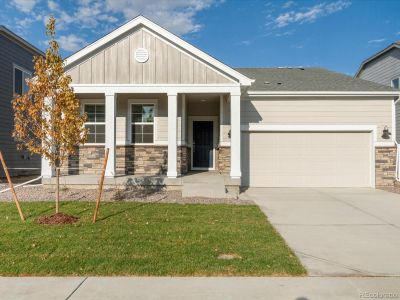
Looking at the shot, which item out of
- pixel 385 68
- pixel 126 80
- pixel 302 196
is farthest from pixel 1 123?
pixel 385 68

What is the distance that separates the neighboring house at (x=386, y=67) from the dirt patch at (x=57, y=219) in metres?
15.7

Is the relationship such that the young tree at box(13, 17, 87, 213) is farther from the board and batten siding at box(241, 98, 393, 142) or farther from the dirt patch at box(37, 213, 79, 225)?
the board and batten siding at box(241, 98, 393, 142)

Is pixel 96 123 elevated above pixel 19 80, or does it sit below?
below

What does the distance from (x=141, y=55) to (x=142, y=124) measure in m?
2.85

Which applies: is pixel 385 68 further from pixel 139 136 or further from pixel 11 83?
pixel 11 83

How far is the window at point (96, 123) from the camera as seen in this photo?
489 inches

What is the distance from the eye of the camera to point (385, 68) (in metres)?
17.8

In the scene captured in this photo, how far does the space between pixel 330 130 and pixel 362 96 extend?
179cm

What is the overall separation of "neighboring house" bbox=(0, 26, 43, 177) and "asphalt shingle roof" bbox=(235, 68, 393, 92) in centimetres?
1066

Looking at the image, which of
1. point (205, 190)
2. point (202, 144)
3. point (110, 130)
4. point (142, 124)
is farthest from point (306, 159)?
point (110, 130)

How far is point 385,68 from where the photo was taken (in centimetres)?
1778

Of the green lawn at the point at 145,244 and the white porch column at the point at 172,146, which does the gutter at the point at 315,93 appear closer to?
the white porch column at the point at 172,146
